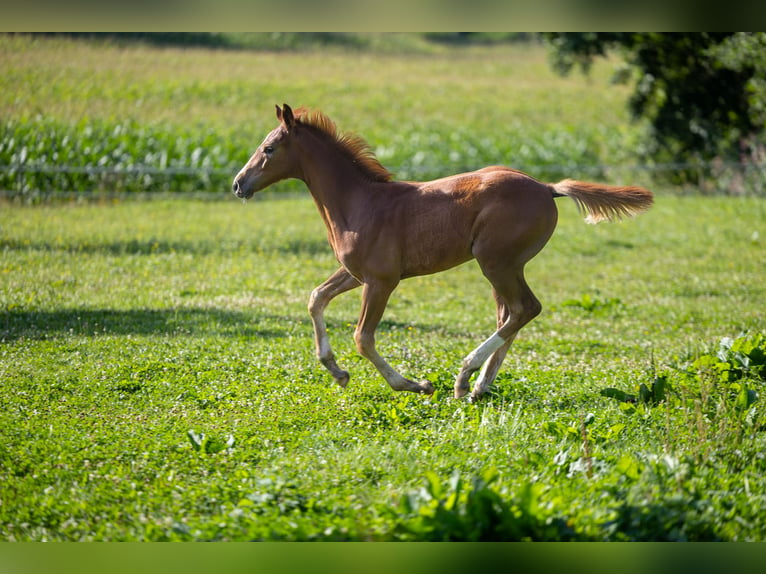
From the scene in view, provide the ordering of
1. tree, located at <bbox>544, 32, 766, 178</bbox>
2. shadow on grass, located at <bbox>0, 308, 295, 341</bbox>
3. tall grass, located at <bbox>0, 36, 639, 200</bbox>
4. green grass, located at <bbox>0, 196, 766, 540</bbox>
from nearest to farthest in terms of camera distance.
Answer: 1. green grass, located at <bbox>0, 196, 766, 540</bbox>
2. shadow on grass, located at <bbox>0, 308, 295, 341</bbox>
3. tall grass, located at <bbox>0, 36, 639, 200</bbox>
4. tree, located at <bbox>544, 32, 766, 178</bbox>

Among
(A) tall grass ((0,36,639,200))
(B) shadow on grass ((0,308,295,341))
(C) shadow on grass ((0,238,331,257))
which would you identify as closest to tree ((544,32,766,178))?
(A) tall grass ((0,36,639,200))

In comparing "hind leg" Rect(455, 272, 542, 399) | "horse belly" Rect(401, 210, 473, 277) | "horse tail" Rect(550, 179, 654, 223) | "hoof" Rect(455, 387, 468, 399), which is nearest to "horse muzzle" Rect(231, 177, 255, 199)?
"horse belly" Rect(401, 210, 473, 277)

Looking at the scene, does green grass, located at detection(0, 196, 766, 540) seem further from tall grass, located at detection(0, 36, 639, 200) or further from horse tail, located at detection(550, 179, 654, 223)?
tall grass, located at detection(0, 36, 639, 200)

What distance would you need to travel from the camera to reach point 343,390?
820cm

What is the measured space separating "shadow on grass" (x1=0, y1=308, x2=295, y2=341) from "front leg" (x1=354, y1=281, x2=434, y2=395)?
2847 mm

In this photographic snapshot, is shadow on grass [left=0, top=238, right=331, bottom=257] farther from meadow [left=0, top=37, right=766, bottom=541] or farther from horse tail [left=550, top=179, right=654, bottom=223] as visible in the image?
horse tail [left=550, top=179, right=654, bottom=223]

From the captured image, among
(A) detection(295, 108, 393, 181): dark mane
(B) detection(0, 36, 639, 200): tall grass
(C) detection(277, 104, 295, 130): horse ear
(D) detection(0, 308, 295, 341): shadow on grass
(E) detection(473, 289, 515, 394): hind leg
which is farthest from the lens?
(B) detection(0, 36, 639, 200): tall grass

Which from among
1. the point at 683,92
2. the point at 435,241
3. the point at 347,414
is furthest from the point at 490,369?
the point at 683,92

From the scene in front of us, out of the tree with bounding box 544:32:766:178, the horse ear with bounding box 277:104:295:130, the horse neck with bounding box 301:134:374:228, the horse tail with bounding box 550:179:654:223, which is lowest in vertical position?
the horse neck with bounding box 301:134:374:228

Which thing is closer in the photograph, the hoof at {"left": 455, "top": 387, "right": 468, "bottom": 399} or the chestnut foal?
the chestnut foal

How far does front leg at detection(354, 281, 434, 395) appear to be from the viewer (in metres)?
7.84

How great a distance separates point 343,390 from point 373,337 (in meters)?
0.64

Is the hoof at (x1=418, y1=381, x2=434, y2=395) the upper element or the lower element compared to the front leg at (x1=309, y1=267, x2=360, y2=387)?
lower

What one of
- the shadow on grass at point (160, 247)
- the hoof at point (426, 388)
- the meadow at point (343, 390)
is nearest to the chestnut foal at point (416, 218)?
the hoof at point (426, 388)
